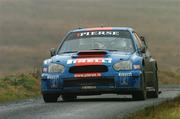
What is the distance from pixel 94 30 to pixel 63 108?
13.8ft

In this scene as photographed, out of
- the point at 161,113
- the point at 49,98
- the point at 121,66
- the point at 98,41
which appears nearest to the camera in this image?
the point at 161,113

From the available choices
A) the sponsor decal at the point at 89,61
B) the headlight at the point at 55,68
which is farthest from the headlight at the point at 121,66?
the headlight at the point at 55,68

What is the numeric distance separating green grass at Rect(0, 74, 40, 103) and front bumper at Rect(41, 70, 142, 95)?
339 inches

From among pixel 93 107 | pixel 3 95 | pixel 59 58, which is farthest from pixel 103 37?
pixel 3 95

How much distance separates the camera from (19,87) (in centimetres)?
2859

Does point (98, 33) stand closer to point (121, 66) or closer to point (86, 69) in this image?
point (86, 69)

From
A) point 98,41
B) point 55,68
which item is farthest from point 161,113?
point 98,41

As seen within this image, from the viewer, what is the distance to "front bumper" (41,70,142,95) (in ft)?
52.5

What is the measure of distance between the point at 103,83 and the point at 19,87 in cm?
1288

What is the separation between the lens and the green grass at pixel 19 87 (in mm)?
25734

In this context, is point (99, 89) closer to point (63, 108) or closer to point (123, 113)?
point (63, 108)

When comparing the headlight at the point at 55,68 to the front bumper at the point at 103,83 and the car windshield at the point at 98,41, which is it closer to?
the front bumper at the point at 103,83

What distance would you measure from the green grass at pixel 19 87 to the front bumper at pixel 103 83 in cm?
861

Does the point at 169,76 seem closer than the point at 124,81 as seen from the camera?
No
